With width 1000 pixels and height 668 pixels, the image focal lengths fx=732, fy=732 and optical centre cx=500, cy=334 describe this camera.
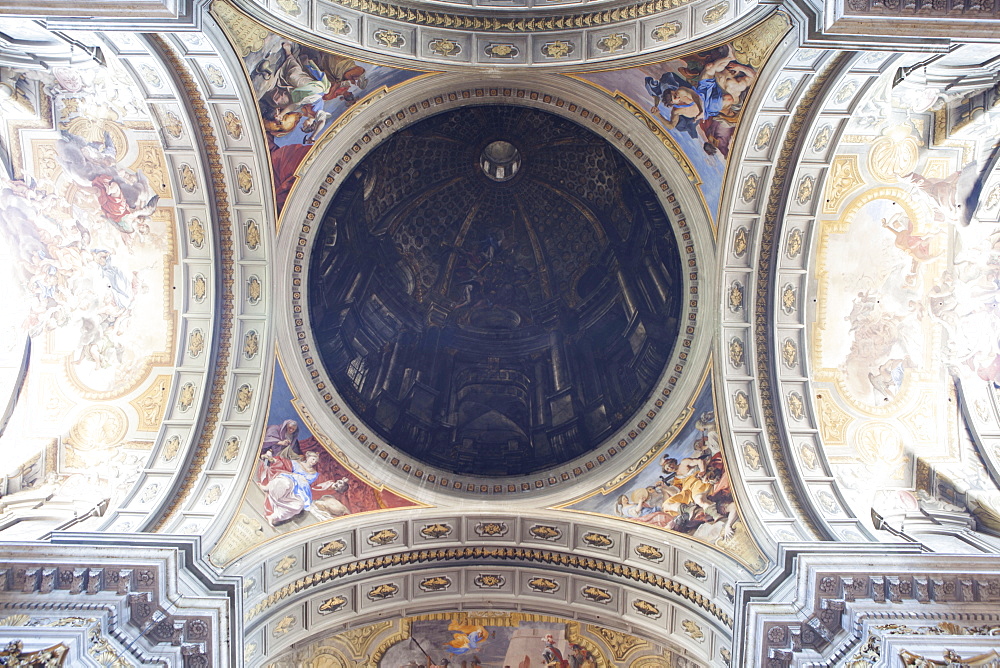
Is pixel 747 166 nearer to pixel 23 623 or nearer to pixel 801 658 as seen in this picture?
pixel 801 658

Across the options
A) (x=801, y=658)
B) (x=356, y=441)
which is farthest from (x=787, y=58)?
(x=356, y=441)

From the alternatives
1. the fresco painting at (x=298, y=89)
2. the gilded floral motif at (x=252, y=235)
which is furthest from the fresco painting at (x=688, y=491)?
the fresco painting at (x=298, y=89)

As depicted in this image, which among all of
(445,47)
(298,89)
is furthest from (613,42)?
(298,89)

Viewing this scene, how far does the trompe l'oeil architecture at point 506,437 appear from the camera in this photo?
41.2 feet

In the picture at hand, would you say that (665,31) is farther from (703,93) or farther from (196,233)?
(196,233)

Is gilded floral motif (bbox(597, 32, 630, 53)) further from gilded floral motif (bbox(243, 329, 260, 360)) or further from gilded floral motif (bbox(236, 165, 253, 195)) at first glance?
gilded floral motif (bbox(243, 329, 260, 360))

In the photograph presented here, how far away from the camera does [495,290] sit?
18.7 meters

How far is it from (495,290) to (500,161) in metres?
3.21

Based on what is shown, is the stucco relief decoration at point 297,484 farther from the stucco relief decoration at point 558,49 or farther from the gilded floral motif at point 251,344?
the stucco relief decoration at point 558,49

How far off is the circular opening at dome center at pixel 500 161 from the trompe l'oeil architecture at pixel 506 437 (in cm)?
66

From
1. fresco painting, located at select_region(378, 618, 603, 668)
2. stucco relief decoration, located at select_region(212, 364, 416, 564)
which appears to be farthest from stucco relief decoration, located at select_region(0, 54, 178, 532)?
fresco painting, located at select_region(378, 618, 603, 668)

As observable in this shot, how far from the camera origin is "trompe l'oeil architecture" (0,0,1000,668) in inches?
495

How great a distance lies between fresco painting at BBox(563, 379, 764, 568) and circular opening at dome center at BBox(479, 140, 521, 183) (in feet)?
23.5

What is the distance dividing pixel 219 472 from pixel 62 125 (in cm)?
701
